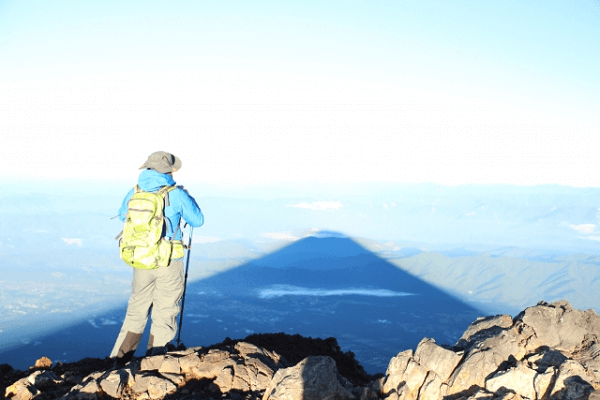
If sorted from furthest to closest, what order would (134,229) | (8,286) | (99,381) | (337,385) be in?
1. (8,286)
2. (134,229)
3. (99,381)
4. (337,385)

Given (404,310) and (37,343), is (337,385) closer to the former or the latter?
(37,343)

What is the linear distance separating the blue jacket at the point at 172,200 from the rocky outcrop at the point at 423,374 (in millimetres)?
2195

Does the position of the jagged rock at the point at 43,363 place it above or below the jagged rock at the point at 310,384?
below

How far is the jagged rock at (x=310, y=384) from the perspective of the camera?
5797 millimetres

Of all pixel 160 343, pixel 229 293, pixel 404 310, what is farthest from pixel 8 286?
pixel 160 343

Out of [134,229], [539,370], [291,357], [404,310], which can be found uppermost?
[134,229]

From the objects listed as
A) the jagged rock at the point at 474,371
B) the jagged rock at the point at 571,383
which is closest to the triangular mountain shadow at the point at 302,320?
the jagged rock at the point at 474,371

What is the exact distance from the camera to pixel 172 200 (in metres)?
7.37

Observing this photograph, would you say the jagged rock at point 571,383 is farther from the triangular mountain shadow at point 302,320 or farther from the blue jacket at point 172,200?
the triangular mountain shadow at point 302,320

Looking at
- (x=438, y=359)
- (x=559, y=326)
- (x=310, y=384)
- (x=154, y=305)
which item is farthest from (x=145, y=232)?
(x=559, y=326)

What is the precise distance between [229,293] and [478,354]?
181m

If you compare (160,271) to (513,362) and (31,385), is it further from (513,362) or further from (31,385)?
(513,362)

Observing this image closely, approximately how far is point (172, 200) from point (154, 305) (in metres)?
1.95

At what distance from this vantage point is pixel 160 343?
789 cm
